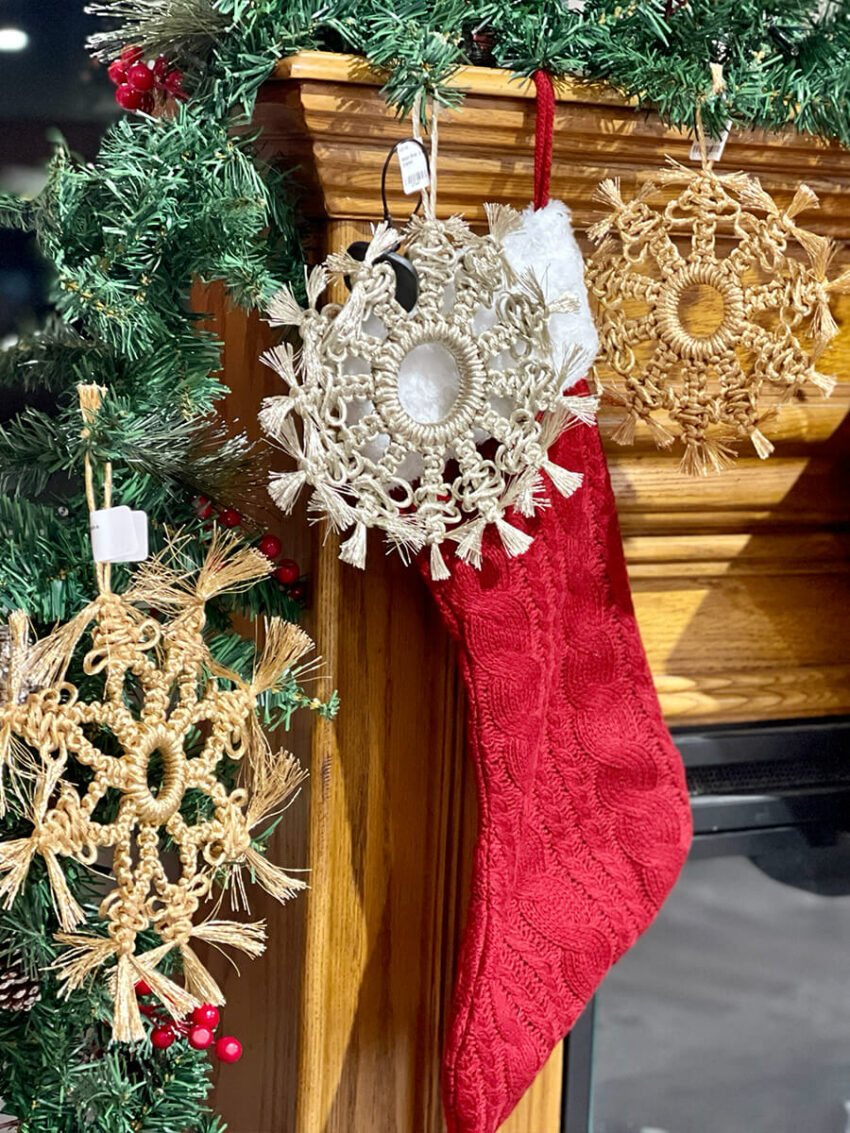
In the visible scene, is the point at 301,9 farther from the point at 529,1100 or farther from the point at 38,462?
the point at 529,1100

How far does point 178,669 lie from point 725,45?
0.58 metres

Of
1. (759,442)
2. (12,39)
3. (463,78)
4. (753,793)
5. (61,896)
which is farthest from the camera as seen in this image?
(753,793)

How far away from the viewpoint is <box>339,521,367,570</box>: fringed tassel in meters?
0.76

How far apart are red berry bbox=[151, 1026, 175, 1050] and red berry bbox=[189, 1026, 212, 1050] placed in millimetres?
13

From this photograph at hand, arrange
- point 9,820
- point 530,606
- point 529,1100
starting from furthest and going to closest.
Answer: point 529,1100 < point 530,606 < point 9,820

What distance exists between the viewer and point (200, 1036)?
2.48 feet

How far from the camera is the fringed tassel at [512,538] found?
800 millimetres

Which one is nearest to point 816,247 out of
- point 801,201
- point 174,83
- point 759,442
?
point 801,201

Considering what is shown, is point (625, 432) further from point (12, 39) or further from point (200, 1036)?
point (12, 39)

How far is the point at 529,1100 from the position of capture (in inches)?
39.8

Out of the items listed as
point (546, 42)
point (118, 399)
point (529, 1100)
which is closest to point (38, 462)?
point (118, 399)

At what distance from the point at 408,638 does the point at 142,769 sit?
253mm

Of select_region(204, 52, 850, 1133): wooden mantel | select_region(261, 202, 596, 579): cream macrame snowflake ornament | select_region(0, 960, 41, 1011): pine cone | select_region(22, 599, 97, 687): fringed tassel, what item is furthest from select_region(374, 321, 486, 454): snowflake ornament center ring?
select_region(0, 960, 41, 1011): pine cone

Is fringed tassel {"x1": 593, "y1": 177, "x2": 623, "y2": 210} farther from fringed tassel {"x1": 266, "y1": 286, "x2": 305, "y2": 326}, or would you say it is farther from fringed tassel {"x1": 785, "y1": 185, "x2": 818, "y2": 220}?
fringed tassel {"x1": 266, "y1": 286, "x2": 305, "y2": 326}
